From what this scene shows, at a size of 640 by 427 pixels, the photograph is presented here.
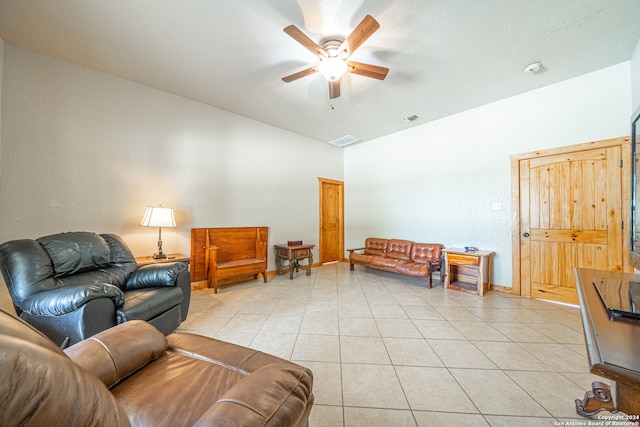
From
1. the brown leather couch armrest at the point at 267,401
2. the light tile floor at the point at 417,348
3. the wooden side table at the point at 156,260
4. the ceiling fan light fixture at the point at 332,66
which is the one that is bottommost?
the light tile floor at the point at 417,348

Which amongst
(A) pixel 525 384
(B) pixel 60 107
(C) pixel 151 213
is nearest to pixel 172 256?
(C) pixel 151 213

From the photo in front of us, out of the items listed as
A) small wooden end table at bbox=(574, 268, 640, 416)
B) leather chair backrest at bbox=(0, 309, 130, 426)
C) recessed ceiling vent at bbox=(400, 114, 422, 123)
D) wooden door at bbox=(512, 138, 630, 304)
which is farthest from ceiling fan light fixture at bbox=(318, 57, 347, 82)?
wooden door at bbox=(512, 138, 630, 304)

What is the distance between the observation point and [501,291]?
3328mm

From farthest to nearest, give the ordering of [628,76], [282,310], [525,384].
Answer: [282,310] < [628,76] < [525,384]

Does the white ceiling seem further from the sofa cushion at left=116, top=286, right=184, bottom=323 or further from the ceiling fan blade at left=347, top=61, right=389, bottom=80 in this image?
the sofa cushion at left=116, top=286, right=184, bottom=323

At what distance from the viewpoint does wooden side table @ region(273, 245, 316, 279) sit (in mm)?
4004

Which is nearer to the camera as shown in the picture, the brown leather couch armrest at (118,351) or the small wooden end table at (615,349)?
the small wooden end table at (615,349)

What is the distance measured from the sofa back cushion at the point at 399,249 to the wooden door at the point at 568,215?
1.51 metres

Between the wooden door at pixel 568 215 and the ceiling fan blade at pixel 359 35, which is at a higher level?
the ceiling fan blade at pixel 359 35

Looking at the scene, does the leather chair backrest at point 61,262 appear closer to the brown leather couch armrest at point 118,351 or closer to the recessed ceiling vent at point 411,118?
the brown leather couch armrest at point 118,351

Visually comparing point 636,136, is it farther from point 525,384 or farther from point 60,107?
point 60,107

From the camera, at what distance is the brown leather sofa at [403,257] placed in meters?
3.58

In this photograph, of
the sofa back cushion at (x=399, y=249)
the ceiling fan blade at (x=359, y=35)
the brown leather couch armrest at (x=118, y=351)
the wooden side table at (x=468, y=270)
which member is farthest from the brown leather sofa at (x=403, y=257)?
the brown leather couch armrest at (x=118, y=351)

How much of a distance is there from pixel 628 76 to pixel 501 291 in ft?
9.53
